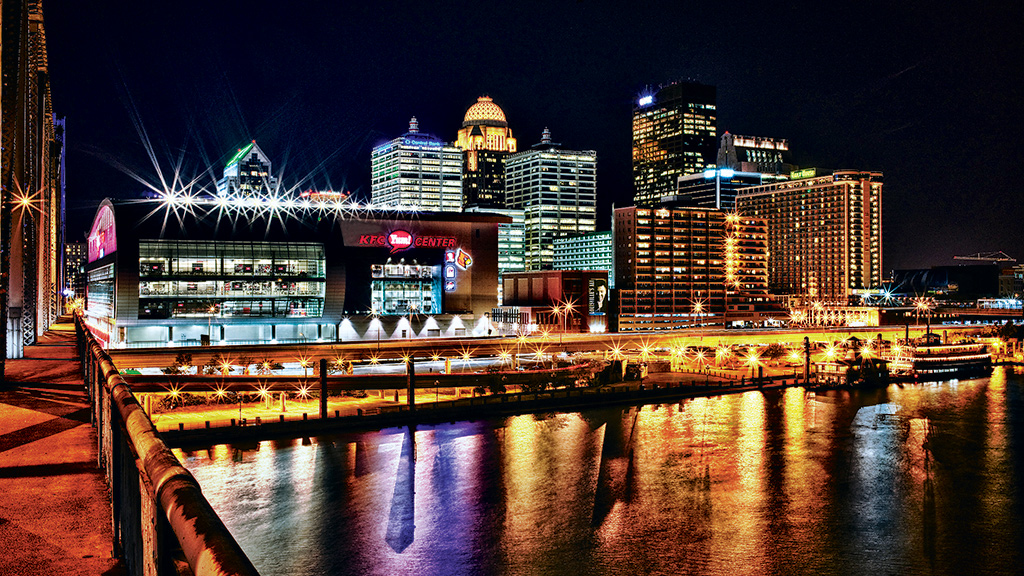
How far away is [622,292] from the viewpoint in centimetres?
16188

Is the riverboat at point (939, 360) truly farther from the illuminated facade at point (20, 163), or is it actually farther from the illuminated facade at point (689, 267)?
the illuminated facade at point (20, 163)

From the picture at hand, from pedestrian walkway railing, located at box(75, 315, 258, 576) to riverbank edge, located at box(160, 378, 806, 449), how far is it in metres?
35.2

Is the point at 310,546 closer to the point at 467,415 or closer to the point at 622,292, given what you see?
the point at 467,415

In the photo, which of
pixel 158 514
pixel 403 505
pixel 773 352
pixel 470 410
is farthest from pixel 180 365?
pixel 773 352

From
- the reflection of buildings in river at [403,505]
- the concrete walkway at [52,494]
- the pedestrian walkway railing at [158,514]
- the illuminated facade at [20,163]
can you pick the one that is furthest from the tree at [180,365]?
the pedestrian walkway railing at [158,514]

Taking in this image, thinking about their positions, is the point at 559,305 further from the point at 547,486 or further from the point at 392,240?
the point at 547,486

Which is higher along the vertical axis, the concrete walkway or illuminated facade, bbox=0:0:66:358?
illuminated facade, bbox=0:0:66:358

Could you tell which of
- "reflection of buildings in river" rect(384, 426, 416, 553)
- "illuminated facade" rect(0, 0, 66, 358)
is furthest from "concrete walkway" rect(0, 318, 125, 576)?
"reflection of buildings in river" rect(384, 426, 416, 553)

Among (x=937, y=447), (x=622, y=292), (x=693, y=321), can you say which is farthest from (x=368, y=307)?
(x=693, y=321)

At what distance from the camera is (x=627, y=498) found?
4203 centimetres

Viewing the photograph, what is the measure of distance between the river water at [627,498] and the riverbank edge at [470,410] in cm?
153

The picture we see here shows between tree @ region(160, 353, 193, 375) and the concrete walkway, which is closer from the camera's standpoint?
the concrete walkway

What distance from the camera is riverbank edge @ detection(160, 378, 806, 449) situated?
5097 centimetres

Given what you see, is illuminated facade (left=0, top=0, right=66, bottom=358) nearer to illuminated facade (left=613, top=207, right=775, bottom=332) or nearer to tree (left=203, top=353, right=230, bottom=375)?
tree (left=203, top=353, right=230, bottom=375)
